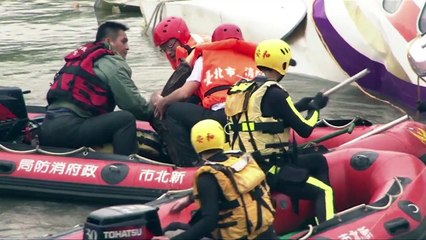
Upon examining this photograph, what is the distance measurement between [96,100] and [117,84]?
22 cm

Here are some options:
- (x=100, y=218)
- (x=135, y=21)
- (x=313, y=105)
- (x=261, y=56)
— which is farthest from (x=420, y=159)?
(x=135, y=21)

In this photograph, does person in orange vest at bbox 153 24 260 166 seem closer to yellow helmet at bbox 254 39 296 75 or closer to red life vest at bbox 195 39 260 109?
red life vest at bbox 195 39 260 109

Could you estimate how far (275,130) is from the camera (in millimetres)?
7176

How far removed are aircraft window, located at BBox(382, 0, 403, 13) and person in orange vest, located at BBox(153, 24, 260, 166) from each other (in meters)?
3.50

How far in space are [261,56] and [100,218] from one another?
68.3 inches

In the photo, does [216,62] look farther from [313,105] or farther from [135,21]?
[135,21]

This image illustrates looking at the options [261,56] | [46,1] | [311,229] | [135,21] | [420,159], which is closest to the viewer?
[311,229]

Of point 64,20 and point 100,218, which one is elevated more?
point 100,218

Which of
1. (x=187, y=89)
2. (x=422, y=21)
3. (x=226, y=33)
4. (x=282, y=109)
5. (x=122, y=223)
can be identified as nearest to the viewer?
(x=122, y=223)

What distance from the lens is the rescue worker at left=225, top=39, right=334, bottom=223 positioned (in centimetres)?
711

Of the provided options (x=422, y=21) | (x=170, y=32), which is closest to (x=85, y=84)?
(x=170, y=32)

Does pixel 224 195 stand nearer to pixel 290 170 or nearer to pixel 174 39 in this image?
pixel 290 170

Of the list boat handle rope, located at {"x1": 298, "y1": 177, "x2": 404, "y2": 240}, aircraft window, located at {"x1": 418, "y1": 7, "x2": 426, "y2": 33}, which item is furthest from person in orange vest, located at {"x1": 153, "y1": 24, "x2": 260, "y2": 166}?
aircraft window, located at {"x1": 418, "y1": 7, "x2": 426, "y2": 33}

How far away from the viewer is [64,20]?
20.7 metres
